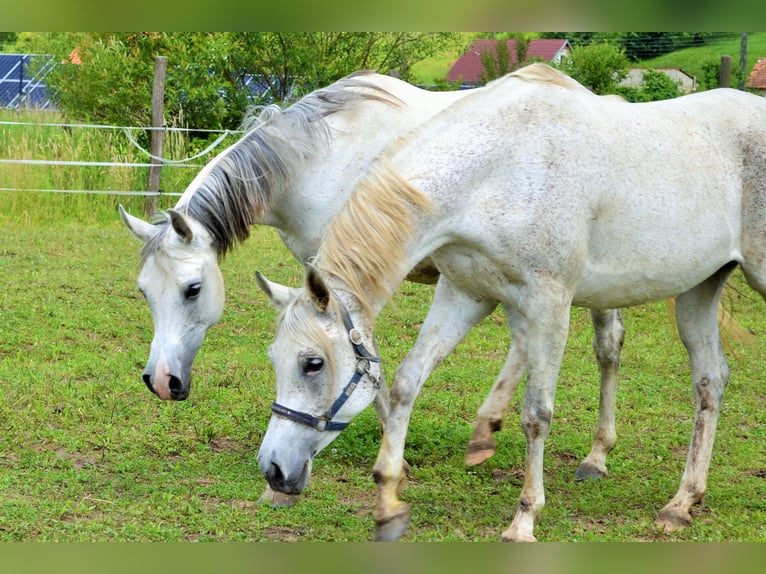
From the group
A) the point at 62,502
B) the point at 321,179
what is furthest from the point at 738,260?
the point at 62,502

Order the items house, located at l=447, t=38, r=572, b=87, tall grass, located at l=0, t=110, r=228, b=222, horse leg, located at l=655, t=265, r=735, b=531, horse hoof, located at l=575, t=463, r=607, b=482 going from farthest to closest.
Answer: house, located at l=447, t=38, r=572, b=87
tall grass, located at l=0, t=110, r=228, b=222
horse hoof, located at l=575, t=463, r=607, b=482
horse leg, located at l=655, t=265, r=735, b=531

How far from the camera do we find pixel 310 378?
140 inches

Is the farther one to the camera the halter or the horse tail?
the horse tail

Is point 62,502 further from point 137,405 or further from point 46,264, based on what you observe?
point 46,264

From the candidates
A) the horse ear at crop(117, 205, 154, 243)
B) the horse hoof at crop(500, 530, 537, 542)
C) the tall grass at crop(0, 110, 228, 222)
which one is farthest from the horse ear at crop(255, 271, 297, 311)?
the tall grass at crop(0, 110, 228, 222)

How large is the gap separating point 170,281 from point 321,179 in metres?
0.95

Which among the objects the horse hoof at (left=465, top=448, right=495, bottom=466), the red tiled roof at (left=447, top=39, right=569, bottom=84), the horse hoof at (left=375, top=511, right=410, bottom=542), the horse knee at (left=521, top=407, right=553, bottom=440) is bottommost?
the red tiled roof at (left=447, top=39, right=569, bottom=84)

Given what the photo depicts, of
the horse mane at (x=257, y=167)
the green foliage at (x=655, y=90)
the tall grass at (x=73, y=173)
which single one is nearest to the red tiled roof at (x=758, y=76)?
the green foliage at (x=655, y=90)

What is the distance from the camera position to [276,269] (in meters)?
10.1

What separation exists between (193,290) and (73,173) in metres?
9.01

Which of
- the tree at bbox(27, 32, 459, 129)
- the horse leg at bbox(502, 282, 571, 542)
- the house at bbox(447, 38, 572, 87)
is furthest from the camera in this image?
the house at bbox(447, 38, 572, 87)

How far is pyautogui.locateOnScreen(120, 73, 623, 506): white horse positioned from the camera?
14.7 ft

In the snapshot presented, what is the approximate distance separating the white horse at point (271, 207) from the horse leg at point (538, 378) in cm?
32

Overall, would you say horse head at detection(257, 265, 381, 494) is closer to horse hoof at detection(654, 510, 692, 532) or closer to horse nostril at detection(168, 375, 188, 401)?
horse nostril at detection(168, 375, 188, 401)
